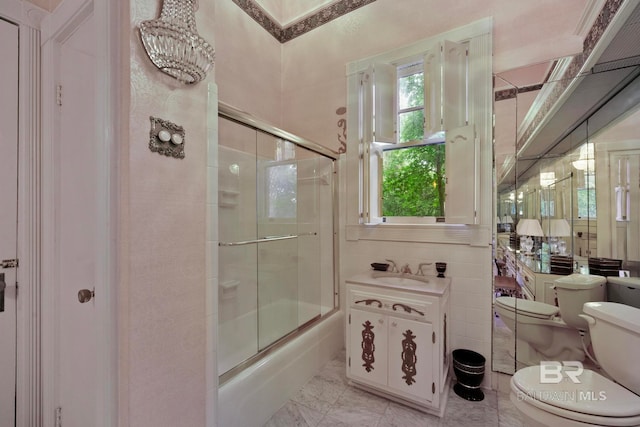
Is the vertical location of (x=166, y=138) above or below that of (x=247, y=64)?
below

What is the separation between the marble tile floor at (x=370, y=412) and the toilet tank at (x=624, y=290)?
0.94 metres

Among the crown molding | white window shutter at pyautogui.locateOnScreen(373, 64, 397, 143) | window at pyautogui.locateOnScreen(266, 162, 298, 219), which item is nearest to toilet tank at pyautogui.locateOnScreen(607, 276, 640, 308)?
white window shutter at pyautogui.locateOnScreen(373, 64, 397, 143)

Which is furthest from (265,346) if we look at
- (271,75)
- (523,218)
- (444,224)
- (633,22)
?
(633,22)

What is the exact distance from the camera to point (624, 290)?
1.58 m

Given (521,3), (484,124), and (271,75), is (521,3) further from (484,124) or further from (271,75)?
(271,75)

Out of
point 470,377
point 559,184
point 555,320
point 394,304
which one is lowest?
point 470,377

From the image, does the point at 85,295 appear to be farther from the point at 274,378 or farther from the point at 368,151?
the point at 368,151

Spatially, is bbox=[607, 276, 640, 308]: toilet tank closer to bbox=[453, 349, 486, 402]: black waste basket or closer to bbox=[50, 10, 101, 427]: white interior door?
bbox=[453, 349, 486, 402]: black waste basket

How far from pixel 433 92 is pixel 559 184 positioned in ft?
3.58

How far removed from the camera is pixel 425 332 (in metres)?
1.71

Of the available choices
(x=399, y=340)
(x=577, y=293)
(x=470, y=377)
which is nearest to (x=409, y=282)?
(x=399, y=340)

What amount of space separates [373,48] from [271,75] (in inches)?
43.7

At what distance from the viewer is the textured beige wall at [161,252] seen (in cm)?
99

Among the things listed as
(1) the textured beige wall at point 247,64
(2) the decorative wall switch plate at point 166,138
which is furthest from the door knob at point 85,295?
(1) the textured beige wall at point 247,64
